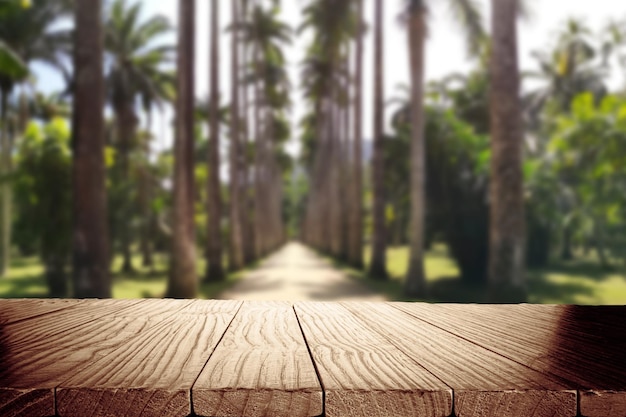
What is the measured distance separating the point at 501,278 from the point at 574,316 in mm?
12600

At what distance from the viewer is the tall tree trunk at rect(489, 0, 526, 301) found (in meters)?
13.5

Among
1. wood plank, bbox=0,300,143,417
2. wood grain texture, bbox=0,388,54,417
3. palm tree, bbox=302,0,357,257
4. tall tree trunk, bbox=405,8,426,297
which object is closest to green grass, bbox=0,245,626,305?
tall tree trunk, bbox=405,8,426,297

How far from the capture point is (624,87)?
35.6 m

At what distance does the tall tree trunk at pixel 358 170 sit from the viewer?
28812 millimetres

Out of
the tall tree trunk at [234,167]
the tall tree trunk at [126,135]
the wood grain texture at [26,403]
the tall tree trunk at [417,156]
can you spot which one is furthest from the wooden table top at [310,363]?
the tall tree trunk at [126,135]

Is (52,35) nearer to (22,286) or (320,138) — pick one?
(22,286)

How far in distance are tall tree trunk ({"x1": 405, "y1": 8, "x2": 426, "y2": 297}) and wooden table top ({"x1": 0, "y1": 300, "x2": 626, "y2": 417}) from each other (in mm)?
17101

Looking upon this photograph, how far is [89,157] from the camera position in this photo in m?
12.0

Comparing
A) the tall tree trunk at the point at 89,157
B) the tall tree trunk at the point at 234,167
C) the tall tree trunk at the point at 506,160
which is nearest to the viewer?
the tall tree trunk at the point at 89,157

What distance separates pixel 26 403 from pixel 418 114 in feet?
62.1

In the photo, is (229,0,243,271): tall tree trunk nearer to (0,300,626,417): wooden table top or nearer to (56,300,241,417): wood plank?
(0,300,626,417): wooden table top

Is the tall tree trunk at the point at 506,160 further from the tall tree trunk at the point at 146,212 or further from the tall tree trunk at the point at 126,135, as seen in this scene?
the tall tree trunk at the point at 146,212

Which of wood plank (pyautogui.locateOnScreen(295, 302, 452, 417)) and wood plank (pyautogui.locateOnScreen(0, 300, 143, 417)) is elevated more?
wood plank (pyautogui.locateOnScreen(0, 300, 143, 417))

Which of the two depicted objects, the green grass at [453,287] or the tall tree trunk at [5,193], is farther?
the tall tree trunk at [5,193]
